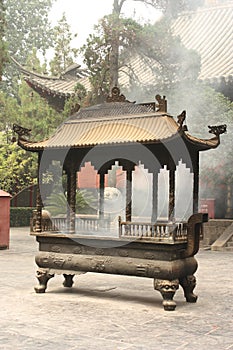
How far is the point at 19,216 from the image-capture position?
21562 mm

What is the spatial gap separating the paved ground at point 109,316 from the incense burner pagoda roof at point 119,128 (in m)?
1.97

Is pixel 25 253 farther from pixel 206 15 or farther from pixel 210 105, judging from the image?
pixel 206 15

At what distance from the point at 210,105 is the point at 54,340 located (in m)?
9.64

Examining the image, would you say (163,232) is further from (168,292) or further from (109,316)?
(109,316)

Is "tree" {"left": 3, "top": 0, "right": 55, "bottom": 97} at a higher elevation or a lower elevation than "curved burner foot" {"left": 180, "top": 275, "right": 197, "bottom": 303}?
higher

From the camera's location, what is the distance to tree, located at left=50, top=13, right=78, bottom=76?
2644cm

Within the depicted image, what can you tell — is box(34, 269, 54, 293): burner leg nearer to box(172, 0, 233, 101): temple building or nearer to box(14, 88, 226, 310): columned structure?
box(14, 88, 226, 310): columned structure

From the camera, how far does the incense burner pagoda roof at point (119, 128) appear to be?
22.4 feet

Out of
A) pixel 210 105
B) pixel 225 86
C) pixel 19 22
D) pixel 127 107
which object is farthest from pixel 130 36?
pixel 19 22

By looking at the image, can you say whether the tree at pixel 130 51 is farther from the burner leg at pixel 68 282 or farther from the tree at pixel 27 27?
the tree at pixel 27 27

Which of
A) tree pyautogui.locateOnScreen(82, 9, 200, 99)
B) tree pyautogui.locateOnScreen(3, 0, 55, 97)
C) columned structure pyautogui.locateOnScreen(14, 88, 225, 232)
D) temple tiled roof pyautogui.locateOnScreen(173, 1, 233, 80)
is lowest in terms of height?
columned structure pyautogui.locateOnScreen(14, 88, 225, 232)

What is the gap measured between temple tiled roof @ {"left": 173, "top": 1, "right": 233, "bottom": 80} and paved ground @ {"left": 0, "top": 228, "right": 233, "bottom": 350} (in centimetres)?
927

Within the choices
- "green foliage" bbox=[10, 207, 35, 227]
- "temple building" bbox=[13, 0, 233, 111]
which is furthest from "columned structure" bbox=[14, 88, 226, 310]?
"green foliage" bbox=[10, 207, 35, 227]

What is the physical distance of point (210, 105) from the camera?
542 inches
